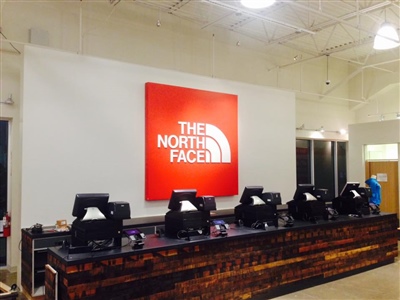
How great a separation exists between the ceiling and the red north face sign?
5.71 ft

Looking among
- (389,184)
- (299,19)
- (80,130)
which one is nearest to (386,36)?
(299,19)

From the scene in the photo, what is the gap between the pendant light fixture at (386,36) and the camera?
501 centimetres

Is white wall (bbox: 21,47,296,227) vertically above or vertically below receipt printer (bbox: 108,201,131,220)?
above

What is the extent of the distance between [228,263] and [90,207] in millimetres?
1808

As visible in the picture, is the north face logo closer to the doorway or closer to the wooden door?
the doorway

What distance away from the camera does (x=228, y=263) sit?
14.7 ft

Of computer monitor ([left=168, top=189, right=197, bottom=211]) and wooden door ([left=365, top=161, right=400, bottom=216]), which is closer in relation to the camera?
computer monitor ([left=168, top=189, right=197, bottom=211])

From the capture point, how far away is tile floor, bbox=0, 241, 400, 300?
4.95m

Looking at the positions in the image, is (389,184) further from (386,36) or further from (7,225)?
(7,225)

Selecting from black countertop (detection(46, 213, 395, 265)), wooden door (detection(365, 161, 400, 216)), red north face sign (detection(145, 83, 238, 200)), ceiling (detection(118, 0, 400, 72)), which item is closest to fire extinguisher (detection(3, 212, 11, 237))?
red north face sign (detection(145, 83, 238, 200))

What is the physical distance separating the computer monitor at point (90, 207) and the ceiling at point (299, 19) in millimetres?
4040

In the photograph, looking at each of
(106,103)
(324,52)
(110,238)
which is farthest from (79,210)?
(324,52)

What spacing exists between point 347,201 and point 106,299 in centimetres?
460

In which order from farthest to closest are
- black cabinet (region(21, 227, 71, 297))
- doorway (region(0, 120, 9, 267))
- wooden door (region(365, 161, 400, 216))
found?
wooden door (region(365, 161, 400, 216)) < doorway (region(0, 120, 9, 267)) < black cabinet (region(21, 227, 71, 297))
